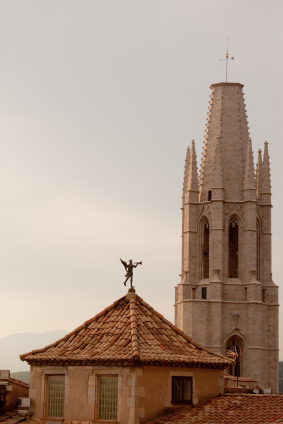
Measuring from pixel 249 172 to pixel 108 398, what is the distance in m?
76.5

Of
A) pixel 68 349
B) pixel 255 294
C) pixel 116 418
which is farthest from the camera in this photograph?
pixel 255 294

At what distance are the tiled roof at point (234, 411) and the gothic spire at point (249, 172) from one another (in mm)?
73582

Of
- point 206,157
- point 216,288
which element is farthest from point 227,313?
point 206,157

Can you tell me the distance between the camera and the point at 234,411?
96.2ft

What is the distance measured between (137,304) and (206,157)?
7512 centimetres

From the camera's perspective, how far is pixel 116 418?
29531mm

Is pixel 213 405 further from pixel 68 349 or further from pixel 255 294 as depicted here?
pixel 255 294

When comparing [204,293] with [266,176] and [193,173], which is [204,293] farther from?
Answer: [266,176]

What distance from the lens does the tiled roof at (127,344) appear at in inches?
1165

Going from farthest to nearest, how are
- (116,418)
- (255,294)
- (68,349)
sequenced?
(255,294)
(68,349)
(116,418)

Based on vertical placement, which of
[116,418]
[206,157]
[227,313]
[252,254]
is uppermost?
[206,157]

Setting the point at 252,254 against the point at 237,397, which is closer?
the point at 237,397

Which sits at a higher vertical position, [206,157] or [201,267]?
[206,157]

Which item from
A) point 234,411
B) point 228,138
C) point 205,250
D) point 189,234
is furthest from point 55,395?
point 228,138
